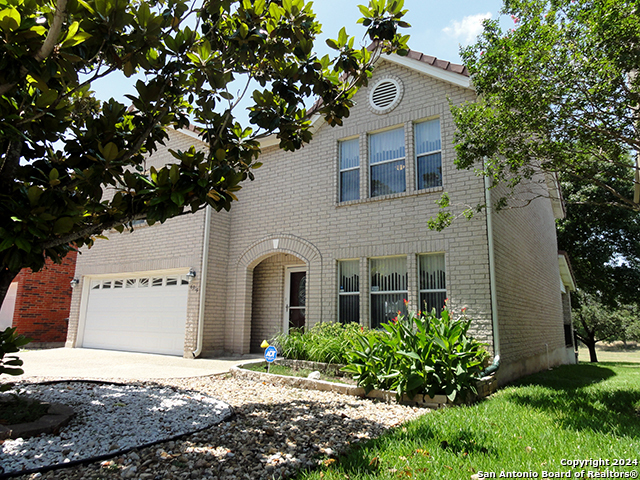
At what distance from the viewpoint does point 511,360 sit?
28.1ft

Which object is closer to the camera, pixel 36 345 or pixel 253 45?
pixel 253 45

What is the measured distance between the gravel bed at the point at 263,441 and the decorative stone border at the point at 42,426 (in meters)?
0.86

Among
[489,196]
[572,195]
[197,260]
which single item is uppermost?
[572,195]

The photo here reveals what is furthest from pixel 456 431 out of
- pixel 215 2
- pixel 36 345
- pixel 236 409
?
pixel 36 345

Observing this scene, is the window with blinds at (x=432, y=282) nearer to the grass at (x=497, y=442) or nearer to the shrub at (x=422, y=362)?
the shrub at (x=422, y=362)

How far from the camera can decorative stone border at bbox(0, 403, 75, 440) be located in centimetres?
385

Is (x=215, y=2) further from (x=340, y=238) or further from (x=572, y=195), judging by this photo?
(x=572, y=195)

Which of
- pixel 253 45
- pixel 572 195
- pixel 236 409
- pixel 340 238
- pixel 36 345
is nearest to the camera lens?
pixel 253 45

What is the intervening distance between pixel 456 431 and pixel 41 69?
5.01 m

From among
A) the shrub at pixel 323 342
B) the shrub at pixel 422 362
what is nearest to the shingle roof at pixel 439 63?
the shrub at pixel 422 362

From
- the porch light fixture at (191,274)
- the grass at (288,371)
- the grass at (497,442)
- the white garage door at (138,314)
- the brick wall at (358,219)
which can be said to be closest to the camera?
the grass at (497,442)

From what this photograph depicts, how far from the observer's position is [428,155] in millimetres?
9359

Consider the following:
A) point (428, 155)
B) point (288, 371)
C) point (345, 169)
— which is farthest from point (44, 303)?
point (428, 155)

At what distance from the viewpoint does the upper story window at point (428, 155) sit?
9195mm
